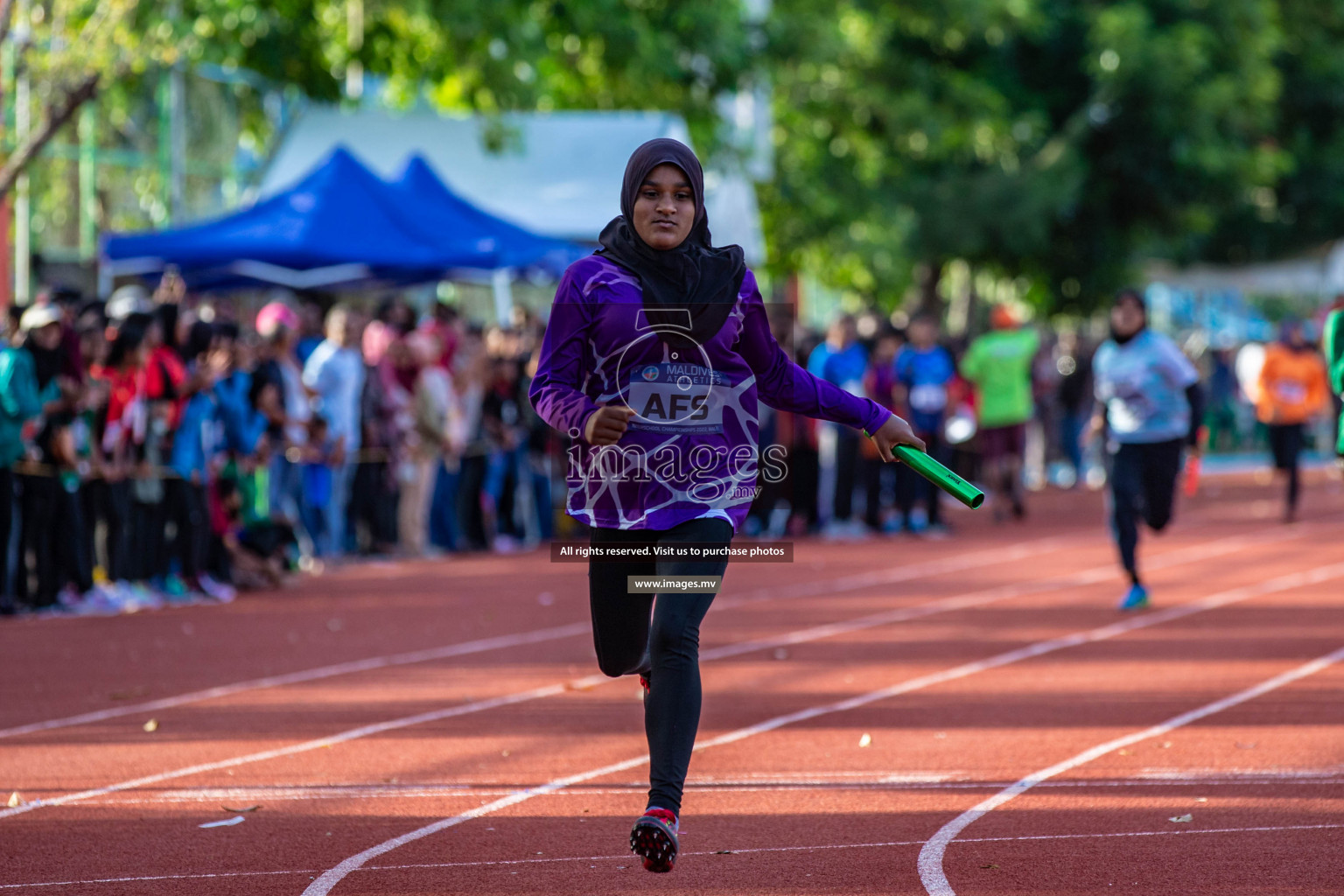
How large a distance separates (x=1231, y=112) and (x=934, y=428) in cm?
1588

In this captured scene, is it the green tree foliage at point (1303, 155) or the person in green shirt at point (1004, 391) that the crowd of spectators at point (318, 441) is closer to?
the person in green shirt at point (1004, 391)

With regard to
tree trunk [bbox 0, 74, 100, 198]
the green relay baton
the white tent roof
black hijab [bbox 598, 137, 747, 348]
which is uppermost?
the white tent roof

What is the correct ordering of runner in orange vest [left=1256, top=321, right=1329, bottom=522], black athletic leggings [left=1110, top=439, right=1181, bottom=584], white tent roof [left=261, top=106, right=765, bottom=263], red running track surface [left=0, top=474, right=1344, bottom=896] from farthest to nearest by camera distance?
white tent roof [left=261, top=106, right=765, bottom=263] → runner in orange vest [left=1256, top=321, right=1329, bottom=522] → black athletic leggings [left=1110, top=439, right=1181, bottom=584] → red running track surface [left=0, top=474, right=1344, bottom=896]

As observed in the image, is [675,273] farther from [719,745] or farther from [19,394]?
[19,394]

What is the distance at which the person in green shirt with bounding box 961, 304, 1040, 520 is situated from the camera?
19.5 m

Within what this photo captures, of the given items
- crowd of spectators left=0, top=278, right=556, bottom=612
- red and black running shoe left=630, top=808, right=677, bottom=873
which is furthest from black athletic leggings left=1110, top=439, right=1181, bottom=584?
red and black running shoe left=630, top=808, right=677, bottom=873

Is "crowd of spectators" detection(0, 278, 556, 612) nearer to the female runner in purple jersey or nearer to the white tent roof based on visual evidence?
the white tent roof

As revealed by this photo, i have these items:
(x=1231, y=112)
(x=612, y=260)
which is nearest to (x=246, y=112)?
(x=1231, y=112)

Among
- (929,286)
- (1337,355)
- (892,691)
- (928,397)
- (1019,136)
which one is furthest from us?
(929,286)

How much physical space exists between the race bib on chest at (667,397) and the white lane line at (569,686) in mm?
2858

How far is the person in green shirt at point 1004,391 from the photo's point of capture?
19516 mm

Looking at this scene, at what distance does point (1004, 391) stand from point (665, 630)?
14.7 meters

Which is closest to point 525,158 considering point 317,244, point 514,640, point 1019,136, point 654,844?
point 317,244

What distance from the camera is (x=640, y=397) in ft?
18.1
